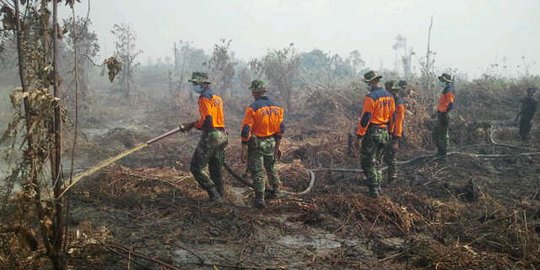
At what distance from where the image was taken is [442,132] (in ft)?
30.0

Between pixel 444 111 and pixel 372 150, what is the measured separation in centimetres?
331

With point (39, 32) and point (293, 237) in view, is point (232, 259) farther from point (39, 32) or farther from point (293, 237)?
point (39, 32)

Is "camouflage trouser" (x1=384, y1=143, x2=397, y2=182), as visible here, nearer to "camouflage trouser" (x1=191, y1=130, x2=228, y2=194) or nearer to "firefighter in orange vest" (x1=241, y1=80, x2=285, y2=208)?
"firefighter in orange vest" (x1=241, y1=80, x2=285, y2=208)

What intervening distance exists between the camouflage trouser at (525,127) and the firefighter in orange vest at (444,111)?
329 cm

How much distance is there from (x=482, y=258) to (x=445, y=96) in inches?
213

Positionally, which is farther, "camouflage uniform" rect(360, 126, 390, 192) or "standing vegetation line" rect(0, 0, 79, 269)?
"camouflage uniform" rect(360, 126, 390, 192)

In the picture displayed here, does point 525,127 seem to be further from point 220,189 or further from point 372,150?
point 220,189

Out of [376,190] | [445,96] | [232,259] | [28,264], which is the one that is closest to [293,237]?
[232,259]

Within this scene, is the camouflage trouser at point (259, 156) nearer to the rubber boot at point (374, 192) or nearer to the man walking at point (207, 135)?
the man walking at point (207, 135)

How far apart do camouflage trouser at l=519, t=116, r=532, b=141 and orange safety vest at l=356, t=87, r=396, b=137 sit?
6.50 m

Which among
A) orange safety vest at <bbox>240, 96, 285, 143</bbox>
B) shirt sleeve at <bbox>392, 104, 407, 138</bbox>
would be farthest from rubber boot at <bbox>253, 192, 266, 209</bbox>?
shirt sleeve at <bbox>392, 104, 407, 138</bbox>

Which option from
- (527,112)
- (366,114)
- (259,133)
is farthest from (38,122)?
(527,112)

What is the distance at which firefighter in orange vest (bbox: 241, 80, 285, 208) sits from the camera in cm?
582

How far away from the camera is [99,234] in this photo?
431 centimetres
